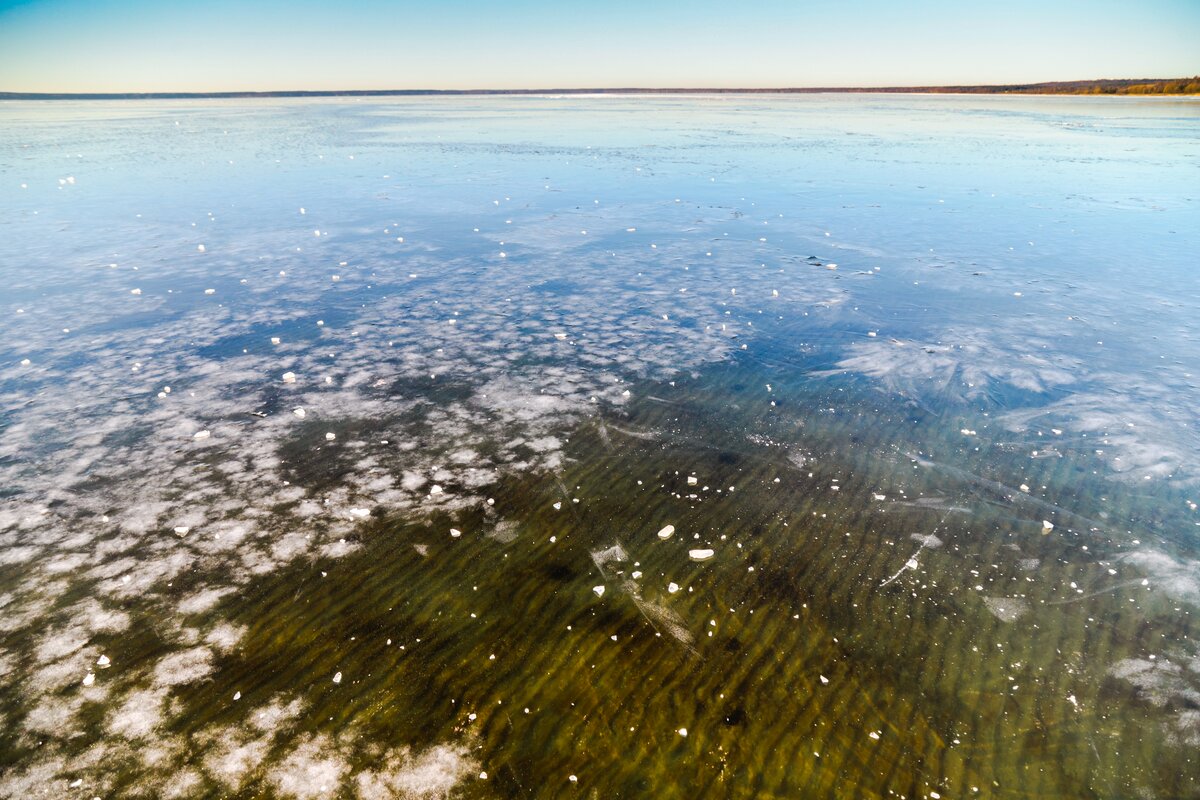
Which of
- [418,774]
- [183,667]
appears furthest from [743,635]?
[183,667]

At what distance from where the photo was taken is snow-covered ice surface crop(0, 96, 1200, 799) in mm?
3738

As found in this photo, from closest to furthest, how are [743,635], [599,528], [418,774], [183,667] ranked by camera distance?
[418,774], [183,667], [743,635], [599,528]

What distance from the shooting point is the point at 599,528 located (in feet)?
18.5

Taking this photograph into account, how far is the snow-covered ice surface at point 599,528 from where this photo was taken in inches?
147

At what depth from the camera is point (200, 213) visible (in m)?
18.9

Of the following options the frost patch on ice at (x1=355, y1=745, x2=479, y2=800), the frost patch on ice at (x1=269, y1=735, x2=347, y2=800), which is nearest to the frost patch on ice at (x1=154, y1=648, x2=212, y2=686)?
the frost patch on ice at (x1=269, y1=735, x2=347, y2=800)

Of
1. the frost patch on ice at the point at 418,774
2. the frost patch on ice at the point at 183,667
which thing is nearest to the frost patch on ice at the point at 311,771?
the frost patch on ice at the point at 418,774

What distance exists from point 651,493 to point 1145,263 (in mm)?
13865

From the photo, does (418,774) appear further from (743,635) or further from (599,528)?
(599,528)

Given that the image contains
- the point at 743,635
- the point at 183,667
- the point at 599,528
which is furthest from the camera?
the point at 599,528

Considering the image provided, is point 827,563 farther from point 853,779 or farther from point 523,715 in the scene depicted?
point 523,715

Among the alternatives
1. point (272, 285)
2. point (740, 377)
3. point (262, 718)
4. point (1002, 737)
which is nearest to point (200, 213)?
point (272, 285)

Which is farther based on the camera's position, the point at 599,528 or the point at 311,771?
the point at 599,528

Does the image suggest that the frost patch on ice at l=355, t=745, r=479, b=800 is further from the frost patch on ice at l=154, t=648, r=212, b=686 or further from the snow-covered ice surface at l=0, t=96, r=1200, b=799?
the frost patch on ice at l=154, t=648, r=212, b=686
